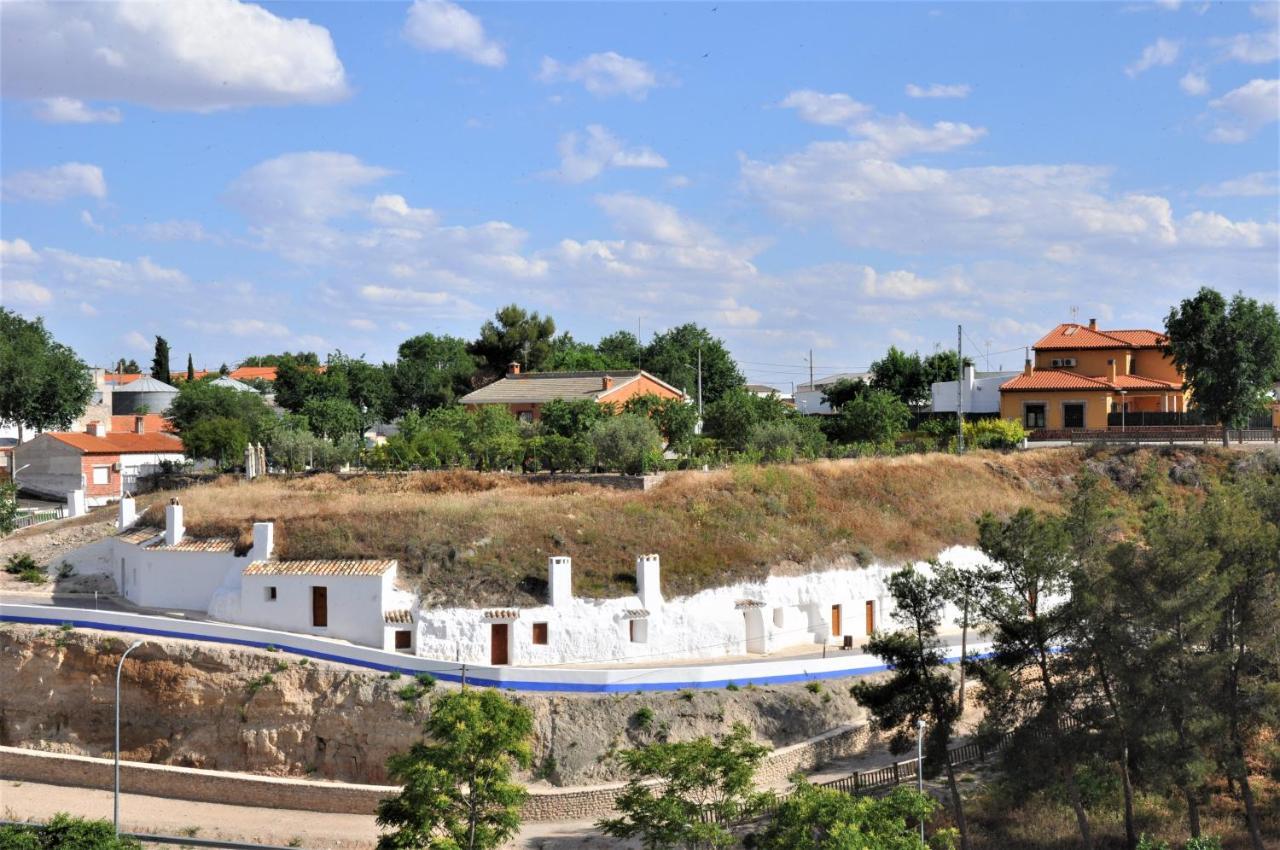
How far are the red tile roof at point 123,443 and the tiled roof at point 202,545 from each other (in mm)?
18210

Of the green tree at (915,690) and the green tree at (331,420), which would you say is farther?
the green tree at (331,420)

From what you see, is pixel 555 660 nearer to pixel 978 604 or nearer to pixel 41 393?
pixel 978 604

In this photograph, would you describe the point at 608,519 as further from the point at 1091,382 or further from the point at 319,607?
the point at 1091,382

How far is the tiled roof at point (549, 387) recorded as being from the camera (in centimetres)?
5822

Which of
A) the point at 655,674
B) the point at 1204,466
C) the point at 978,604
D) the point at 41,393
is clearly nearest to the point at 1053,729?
the point at 978,604

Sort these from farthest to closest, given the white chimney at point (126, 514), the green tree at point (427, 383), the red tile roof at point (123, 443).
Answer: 1. the green tree at point (427, 383)
2. the red tile roof at point (123, 443)
3. the white chimney at point (126, 514)

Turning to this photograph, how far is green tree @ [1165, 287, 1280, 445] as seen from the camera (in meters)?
48.2

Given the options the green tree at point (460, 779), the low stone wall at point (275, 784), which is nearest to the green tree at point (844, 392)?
the low stone wall at point (275, 784)

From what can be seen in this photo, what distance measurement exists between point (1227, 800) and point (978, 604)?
7.49m

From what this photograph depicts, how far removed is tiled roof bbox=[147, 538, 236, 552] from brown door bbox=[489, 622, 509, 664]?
8.25 m

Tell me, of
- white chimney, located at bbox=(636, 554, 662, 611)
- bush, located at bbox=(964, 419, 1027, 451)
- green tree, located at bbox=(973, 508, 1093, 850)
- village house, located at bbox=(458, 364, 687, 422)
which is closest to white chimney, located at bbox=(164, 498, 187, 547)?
white chimney, located at bbox=(636, 554, 662, 611)

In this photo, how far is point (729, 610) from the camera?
35531 mm

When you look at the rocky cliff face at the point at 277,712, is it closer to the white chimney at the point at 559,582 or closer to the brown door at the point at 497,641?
the brown door at the point at 497,641

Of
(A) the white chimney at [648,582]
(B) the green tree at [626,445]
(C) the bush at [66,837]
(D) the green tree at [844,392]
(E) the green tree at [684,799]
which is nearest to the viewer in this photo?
(C) the bush at [66,837]
